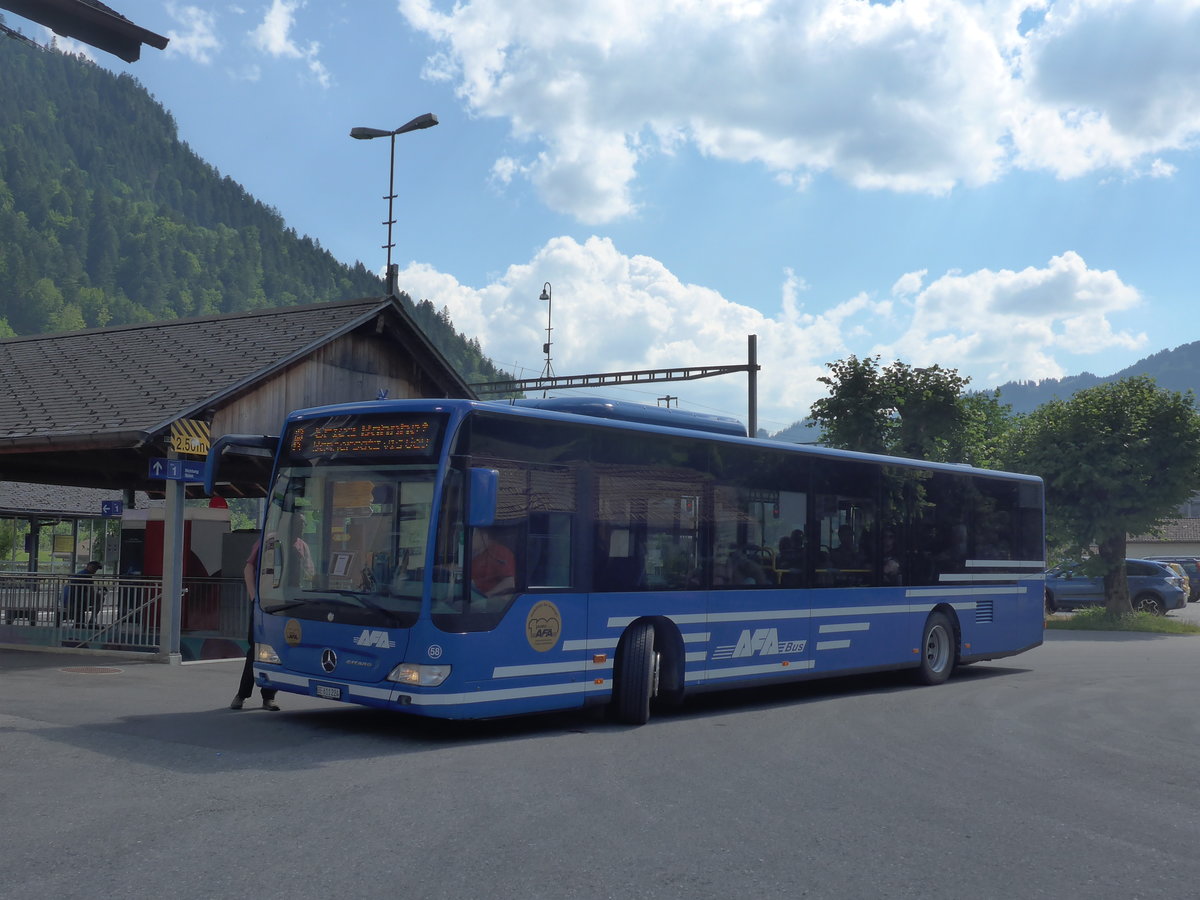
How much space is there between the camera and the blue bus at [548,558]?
1009cm

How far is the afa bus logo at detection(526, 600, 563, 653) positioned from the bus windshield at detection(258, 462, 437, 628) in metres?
1.09

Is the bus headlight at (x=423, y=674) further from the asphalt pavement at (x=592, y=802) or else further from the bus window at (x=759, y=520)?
the bus window at (x=759, y=520)

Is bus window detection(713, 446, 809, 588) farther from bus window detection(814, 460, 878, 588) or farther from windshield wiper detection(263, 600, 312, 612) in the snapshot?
windshield wiper detection(263, 600, 312, 612)

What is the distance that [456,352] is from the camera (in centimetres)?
15788

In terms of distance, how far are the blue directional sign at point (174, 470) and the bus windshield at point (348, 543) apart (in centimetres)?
676

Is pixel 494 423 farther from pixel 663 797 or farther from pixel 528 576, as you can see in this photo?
pixel 663 797

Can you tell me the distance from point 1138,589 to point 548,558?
28.7m

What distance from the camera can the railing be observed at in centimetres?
1866

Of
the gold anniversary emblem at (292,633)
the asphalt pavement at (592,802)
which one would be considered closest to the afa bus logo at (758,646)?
the asphalt pavement at (592,802)

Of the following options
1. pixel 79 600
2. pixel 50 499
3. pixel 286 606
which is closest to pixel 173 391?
pixel 79 600

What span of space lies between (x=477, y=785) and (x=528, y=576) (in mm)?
2661

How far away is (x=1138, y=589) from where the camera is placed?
1373 inches

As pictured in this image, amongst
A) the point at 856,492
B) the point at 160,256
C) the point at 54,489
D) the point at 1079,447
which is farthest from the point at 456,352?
the point at 856,492

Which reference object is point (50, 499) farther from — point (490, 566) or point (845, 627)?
point (490, 566)
